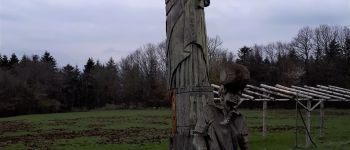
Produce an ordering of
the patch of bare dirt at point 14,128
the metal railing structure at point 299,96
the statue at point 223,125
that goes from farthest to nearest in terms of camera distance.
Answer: the patch of bare dirt at point 14,128
the metal railing structure at point 299,96
the statue at point 223,125

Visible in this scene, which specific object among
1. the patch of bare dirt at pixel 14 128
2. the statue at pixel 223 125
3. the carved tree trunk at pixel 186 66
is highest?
the carved tree trunk at pixel 186 66

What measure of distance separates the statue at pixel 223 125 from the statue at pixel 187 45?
4.70ft

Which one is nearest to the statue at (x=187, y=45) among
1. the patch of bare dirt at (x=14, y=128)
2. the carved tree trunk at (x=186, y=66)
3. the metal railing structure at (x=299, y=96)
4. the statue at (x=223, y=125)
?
the carved tree trunk at (x=186, y=66)

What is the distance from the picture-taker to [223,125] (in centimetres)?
361

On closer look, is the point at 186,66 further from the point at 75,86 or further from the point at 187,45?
the point at 75,86

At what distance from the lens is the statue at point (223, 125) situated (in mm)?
3588

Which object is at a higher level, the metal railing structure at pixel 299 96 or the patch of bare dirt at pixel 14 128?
the metal railing structure at pixel 299 96

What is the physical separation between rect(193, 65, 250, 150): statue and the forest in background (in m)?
60.0

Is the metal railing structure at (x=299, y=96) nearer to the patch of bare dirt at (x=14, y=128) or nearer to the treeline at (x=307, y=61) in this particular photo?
the patch of bare dirt at (x=14, y=128)

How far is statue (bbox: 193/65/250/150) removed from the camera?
3.59 meters

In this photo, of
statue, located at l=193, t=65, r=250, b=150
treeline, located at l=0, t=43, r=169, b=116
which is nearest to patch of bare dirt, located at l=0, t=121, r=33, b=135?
treeline, located at l=0, t=43, r=169, b=116

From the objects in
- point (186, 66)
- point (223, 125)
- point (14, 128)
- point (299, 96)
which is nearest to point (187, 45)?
point (186, 66)

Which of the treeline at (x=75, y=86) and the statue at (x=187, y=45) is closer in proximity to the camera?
the statue at (x=187, y=45)

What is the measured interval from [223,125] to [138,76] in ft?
263
